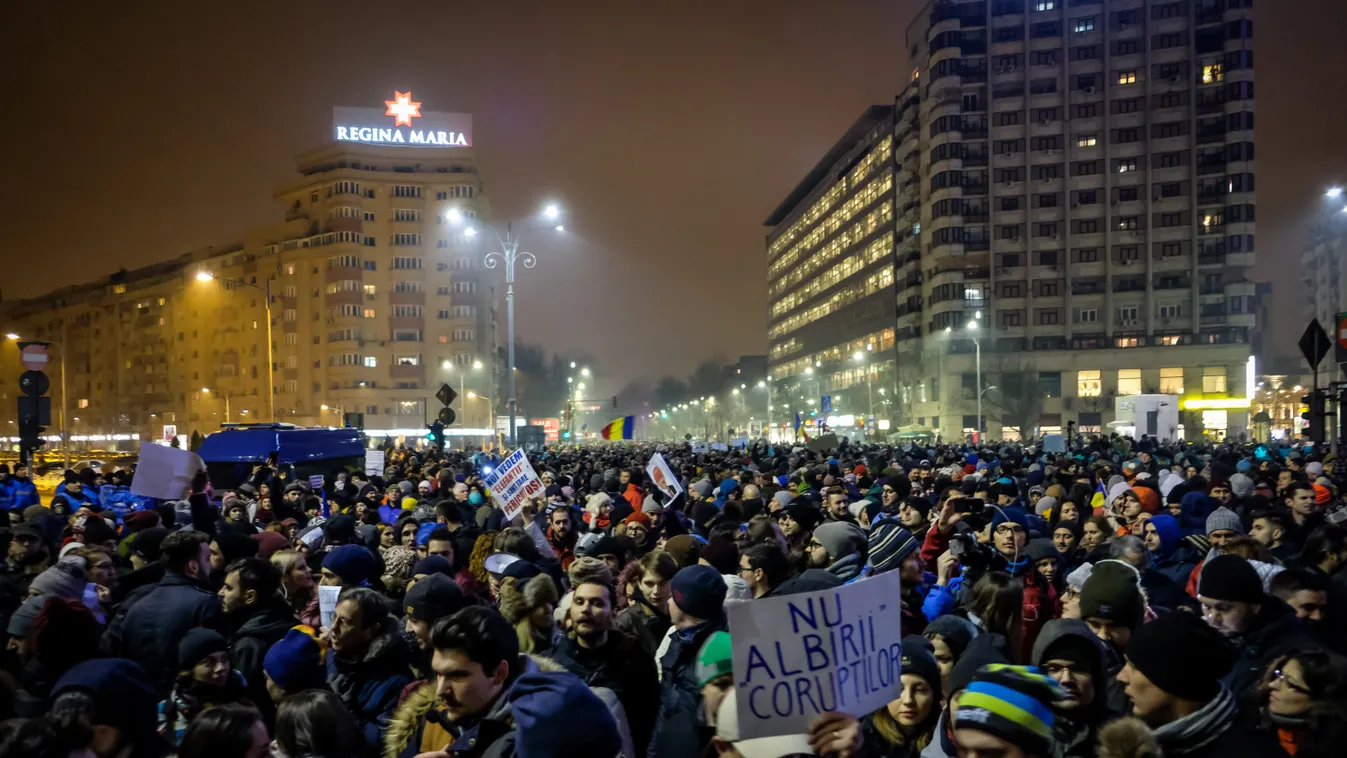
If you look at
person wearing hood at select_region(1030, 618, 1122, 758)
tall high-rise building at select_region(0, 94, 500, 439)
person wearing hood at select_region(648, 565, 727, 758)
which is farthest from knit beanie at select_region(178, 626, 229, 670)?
tall high-rise building at select_region(0, 94, 500, 439)

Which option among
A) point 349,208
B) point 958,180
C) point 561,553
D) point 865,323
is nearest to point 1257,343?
point 865,323

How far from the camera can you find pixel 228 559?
7.43 meters

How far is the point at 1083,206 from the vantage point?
89062 mm

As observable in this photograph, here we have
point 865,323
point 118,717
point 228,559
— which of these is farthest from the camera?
point 865,323

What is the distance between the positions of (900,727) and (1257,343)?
17742 cm

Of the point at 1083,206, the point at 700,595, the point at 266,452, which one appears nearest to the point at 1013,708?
the point at 700,595

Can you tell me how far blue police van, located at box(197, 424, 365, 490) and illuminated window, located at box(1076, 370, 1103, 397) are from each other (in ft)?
260

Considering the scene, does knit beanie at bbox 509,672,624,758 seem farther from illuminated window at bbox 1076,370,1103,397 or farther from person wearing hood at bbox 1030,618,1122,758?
illuminated window at bbox 1076,370,1103,397

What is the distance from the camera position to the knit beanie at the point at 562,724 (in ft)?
9.55

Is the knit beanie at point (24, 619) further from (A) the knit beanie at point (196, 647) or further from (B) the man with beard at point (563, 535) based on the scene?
(B) the man with beard at point (563, 535)

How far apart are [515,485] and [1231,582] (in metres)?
8.33

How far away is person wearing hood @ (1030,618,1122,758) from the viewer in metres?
3.90

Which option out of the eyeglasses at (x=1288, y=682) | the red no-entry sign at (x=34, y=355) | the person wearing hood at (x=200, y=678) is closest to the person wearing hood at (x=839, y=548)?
the eyeglasses at (x=1288, y=682)

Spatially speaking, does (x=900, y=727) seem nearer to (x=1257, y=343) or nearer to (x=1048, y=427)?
(x=1048, y=427)
